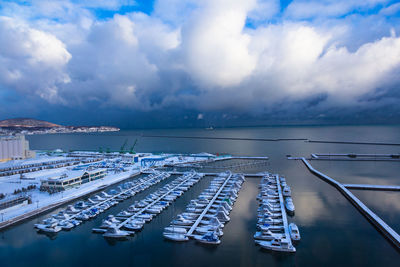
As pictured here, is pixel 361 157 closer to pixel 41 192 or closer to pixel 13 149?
pixel 41 192

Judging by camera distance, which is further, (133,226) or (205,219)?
(205,219)

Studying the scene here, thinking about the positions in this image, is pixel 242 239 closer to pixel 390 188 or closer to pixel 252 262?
pixel 252 262

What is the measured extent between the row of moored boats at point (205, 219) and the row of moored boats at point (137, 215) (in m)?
2.39

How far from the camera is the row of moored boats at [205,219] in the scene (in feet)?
54.5

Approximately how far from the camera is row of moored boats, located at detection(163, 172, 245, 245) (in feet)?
54.5

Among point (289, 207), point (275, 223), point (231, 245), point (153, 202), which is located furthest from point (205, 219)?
point (289, 207)

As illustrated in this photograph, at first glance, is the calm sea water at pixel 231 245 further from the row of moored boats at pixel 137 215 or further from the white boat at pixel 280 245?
the row of moored boats at pixel 137 215

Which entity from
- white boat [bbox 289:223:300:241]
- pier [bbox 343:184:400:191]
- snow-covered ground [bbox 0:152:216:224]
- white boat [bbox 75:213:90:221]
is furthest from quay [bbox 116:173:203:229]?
pier [bbox 343:184:400:191]

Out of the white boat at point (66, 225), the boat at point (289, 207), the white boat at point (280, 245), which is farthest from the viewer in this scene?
the boat at point (289, 207)

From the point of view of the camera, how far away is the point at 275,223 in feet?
61.2

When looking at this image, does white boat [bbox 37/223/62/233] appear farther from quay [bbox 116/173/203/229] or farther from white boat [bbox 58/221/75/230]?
quay [bbox 116/173/203/229]

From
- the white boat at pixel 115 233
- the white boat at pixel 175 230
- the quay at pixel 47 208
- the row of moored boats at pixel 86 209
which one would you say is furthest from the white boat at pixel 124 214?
the quay at pixel 47 208

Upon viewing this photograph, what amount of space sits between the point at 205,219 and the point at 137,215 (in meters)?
5.71

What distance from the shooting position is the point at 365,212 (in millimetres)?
20719
